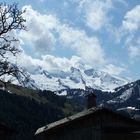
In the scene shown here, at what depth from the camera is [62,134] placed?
44.6 m

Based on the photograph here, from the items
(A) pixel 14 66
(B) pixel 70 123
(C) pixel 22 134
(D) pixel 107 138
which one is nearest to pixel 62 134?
(B) pixel 70 123

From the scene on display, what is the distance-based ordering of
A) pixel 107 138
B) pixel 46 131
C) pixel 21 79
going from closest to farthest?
pixel 21 79 → pixel 107 138 → pixel 46 131

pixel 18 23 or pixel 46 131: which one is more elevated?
pixel 18 23

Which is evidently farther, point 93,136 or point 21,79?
point 93,136

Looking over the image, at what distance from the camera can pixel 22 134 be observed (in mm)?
194375

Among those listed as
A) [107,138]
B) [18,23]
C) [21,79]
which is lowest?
[107,138]

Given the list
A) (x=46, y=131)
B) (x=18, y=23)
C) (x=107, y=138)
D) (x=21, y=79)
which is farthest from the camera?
(x=46, y=131)

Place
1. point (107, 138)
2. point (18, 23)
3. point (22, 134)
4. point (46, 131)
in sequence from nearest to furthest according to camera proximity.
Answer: point (18, 23), point (107, 138), point (46, 131), point (22, 134)

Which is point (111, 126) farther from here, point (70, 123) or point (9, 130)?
point (9, 130)

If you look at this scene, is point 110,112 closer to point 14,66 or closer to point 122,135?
point 122,135

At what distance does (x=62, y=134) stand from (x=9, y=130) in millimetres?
5138

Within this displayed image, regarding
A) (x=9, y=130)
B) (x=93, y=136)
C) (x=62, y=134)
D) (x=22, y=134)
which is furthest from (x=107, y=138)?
(x=22, y=134)

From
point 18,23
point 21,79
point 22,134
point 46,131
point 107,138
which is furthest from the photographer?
point 22,134

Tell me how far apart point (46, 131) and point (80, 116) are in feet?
14.0
